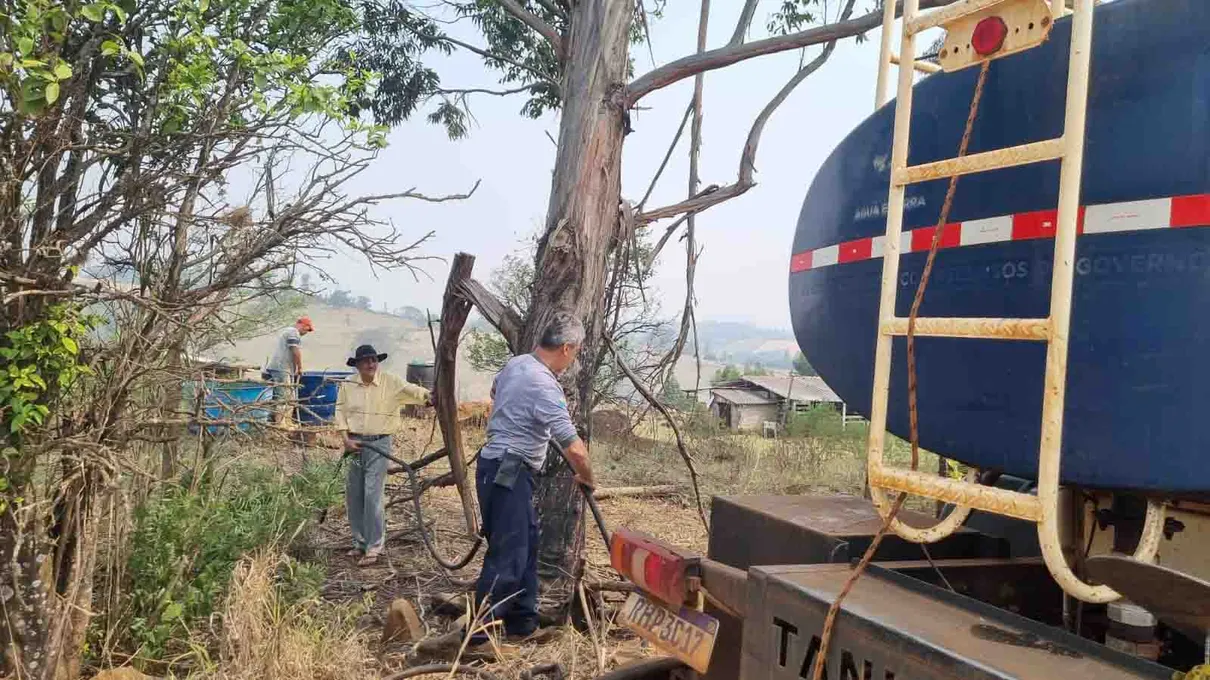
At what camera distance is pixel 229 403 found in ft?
13.9

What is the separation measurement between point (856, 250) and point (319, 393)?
15.1ft

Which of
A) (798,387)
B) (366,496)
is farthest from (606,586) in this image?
(798,387)

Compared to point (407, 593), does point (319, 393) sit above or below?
above

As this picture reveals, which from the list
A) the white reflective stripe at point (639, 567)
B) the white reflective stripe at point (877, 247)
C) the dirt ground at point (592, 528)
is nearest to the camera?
the white reflective stripe at point (877, 247)

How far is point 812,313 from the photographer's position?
282cm

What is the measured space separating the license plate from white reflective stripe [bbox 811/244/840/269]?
1082 millimetres

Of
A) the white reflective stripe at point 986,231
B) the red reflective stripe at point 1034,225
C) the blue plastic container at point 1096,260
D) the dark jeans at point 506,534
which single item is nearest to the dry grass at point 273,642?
the dark jeans at point 506,534

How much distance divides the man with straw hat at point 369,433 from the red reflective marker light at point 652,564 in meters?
3.51

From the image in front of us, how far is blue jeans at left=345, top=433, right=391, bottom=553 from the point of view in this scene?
6.18 metres

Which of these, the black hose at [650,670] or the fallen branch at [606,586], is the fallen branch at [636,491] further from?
the black hose at [650,670]

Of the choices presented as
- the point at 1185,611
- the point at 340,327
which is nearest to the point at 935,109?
the point at 1185,611

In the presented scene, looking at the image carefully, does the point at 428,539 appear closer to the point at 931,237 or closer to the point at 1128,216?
the point at 931,237

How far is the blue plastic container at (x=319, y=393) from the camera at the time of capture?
4.68 meters

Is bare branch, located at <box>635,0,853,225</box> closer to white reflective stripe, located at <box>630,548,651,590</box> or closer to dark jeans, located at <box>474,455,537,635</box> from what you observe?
dark jeans, located at <box>474,455,537,635</box>
